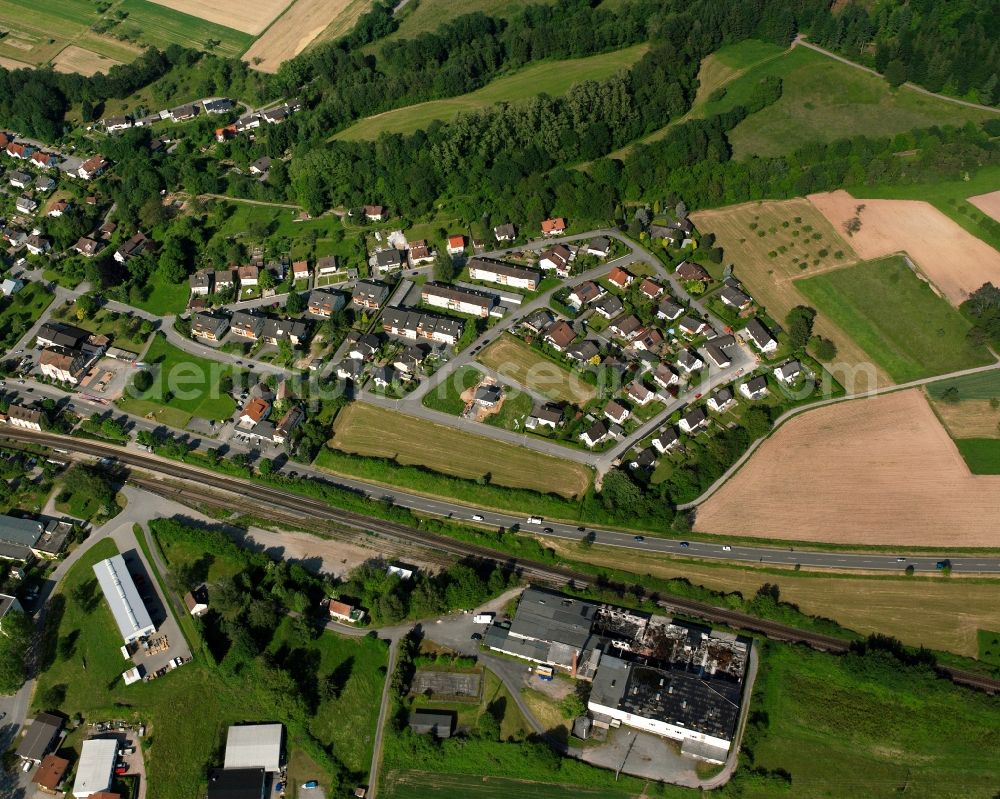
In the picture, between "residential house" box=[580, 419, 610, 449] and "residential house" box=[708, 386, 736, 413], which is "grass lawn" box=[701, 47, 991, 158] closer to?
"residential house" box=[708, 386, 736, 413]

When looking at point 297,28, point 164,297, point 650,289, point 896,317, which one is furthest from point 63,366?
point 896,317

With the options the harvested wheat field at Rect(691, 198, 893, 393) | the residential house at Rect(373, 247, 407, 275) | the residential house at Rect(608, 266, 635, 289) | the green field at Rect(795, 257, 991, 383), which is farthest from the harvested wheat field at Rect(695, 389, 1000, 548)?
the residential house at Rect(373, 247, 407, 275)

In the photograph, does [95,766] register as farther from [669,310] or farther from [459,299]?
[669,310]

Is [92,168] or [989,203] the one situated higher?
[989,203]

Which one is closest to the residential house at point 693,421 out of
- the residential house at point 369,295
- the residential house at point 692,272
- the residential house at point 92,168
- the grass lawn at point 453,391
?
the residential house at point 692,272

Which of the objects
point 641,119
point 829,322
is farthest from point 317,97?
point 829,322

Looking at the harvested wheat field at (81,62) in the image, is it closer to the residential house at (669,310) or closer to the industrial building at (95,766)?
the residential house at (669,310)
